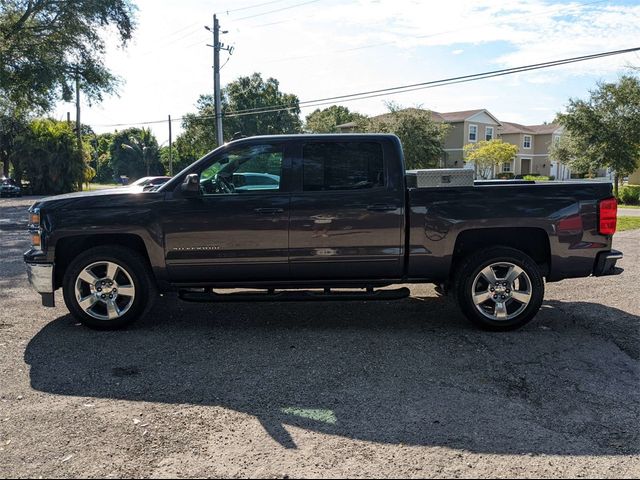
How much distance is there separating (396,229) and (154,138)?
76530 millimetres

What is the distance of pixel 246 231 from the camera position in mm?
5160

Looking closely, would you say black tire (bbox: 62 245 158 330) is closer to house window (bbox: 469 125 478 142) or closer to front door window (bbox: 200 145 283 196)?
front door window (bbox: 200 145 283 196)

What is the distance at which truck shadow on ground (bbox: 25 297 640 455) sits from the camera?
11.0 ft

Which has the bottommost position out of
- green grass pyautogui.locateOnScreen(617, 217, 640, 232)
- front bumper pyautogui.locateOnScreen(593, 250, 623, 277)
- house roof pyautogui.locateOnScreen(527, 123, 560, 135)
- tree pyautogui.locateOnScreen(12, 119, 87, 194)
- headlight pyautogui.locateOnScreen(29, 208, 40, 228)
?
green grass pyautogui.locateOnScreen(617, 217, 640, 232)

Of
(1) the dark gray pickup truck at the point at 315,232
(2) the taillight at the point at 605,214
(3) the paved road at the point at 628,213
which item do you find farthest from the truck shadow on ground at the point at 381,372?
(3) the paved road at the point at 628,213

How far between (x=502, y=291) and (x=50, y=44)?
82.8 ft

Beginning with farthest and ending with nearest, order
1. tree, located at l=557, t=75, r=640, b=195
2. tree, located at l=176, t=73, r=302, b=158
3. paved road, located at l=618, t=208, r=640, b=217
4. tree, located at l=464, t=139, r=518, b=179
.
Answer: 1. tree, located at l=176, t=73, r=302, b=158
2. tree, located at l=464, t=139, r=518, b=179
3. tree, located at l=557, t=75, r=640, b=195
4. paved road, located at l=618, t=208, r=640, b=217

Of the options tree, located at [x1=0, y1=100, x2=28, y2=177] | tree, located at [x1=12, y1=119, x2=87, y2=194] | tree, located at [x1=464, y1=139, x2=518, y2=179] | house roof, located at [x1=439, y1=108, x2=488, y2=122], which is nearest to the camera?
tree, located at [x1=12, y1=119, x2=87, y2=194]

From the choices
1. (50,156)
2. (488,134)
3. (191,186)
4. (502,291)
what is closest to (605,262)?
(502,291)

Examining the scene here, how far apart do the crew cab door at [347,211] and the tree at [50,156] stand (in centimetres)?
4007

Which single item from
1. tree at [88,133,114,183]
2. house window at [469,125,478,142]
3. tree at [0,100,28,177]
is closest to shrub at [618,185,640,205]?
house window at [469,125,478,142]

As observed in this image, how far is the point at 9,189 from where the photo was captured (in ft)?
128

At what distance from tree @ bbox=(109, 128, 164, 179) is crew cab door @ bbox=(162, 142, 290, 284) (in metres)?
70.8

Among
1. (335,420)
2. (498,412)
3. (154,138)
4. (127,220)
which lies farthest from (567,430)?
(154,138)
